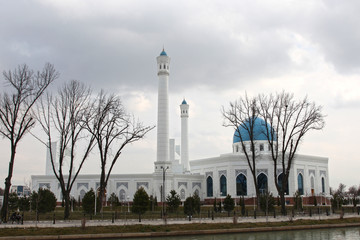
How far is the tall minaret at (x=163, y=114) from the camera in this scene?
53562 millimetres

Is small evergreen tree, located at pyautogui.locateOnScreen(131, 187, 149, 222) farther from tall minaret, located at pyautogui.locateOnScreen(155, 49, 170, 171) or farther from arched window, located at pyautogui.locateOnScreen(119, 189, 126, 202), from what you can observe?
arched window, located at pyautogui.locateOnScreen(119, 189, 126, 202)

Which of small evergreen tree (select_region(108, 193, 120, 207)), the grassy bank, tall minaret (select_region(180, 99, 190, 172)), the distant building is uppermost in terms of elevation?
tall minaret (select_region(180, 99, 190, 172))

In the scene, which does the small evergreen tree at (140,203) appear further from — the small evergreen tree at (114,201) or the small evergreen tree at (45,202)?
the small evergreen tree at (114,201)

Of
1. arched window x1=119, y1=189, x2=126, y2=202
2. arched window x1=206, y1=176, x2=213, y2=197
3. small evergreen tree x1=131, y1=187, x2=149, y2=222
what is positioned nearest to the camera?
small evergreen tree x1=131, y1=187, x2=149, y2=222

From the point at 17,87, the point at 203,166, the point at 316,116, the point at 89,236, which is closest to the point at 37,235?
the point at 89,236

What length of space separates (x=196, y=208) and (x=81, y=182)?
31806 millimetres

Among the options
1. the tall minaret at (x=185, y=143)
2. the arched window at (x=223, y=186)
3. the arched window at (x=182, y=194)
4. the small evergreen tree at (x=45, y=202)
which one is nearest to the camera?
the small evergreen tree at (x=45, y=202)

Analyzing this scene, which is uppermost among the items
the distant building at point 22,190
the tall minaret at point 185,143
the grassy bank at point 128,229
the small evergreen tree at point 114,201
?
the tall minaret at point 185,143

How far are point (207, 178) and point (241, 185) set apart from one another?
6.74m

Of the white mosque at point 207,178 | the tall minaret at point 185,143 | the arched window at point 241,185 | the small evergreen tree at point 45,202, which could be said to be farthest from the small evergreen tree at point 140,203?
the tall minaret at point 185,143

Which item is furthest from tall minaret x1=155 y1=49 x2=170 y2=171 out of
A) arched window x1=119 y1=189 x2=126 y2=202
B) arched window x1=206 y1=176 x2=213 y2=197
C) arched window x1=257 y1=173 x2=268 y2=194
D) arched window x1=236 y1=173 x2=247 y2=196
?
arched window x1=257 y1=173 x2=268 y2=194

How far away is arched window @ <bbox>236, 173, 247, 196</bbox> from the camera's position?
192 ft

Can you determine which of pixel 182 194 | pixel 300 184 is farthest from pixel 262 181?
pixel 182 194

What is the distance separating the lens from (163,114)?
5366 cm
